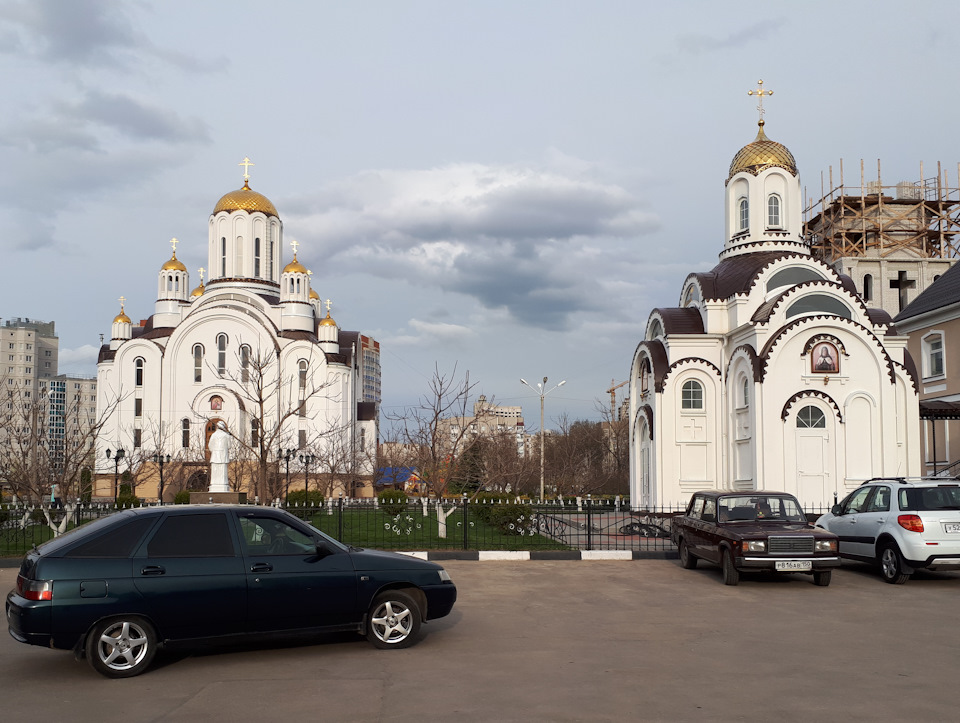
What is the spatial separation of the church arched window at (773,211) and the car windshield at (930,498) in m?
22.8

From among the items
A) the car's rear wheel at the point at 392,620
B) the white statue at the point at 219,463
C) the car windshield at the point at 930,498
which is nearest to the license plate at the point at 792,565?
the car windshield at the point at 930,498

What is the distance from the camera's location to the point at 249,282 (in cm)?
5438

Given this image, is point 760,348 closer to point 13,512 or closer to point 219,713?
point 13,512

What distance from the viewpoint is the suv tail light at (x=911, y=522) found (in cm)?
1255

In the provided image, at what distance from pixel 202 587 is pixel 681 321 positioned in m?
25.9

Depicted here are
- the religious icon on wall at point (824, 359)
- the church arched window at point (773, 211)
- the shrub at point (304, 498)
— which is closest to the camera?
the religious icon on wall at point (824, 359)

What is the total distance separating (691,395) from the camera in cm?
3027

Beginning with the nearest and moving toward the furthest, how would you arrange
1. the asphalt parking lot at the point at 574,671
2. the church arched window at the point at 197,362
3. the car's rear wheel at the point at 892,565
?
the asphalt parking lot at the point at 574,671
the car's rear wheel at the point at 892,565
the church arched window at the point at 197,362

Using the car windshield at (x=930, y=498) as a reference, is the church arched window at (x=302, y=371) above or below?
above

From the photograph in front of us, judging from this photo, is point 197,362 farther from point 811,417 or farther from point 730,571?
point 730,571

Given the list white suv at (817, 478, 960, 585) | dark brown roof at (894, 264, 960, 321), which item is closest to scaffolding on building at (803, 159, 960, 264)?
dark brown roof at (894, 264, 960, 321)

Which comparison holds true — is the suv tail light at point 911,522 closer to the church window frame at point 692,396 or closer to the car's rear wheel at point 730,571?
the car's rear wheel at point 730,571

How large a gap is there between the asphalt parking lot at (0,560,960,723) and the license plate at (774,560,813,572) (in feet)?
3.85

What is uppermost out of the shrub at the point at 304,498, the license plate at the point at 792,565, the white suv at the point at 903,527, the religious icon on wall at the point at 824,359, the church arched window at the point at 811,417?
the religious icon on wall at the point at 824,359
